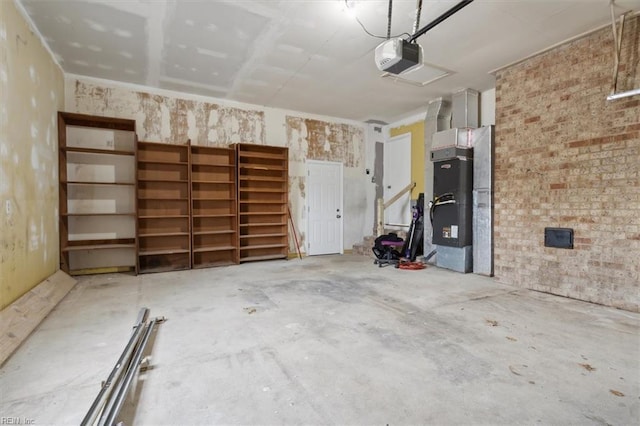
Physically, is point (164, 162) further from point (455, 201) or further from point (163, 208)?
point (455, 201)

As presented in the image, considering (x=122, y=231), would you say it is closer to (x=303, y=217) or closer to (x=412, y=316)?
(x=303, y=217)

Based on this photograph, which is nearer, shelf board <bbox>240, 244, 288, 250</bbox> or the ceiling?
the ceiling

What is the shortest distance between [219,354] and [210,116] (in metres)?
4.84

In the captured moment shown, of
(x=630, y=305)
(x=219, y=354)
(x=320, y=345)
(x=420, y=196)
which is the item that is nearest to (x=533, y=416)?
(x=320, y=345)

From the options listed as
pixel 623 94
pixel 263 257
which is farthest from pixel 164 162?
pixel 623 94

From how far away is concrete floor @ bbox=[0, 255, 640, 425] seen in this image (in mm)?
1661

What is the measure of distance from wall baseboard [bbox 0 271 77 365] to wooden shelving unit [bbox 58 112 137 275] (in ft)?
2.98

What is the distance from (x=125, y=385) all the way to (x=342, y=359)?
1353 millimetres

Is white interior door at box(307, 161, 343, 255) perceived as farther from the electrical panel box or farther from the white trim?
the white trim

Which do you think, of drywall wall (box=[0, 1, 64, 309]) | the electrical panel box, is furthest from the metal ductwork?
drywall wall (box=[0, 1, 64, 309])

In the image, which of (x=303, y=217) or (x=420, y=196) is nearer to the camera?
(x=420, y=196)

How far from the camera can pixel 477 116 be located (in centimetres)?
546

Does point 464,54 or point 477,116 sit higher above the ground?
point 464,54

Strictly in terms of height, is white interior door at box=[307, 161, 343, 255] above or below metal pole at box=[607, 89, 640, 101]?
below
